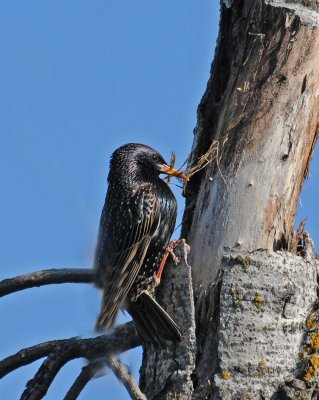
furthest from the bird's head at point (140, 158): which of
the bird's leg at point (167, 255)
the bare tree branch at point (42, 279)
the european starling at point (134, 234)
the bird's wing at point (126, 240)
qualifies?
the bare tree branch at point (42, 279)

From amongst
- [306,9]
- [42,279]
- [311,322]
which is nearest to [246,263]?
[311,322]

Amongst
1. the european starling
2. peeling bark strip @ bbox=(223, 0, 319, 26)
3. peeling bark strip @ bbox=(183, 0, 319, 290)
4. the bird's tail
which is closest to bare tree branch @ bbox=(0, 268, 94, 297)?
the european starling

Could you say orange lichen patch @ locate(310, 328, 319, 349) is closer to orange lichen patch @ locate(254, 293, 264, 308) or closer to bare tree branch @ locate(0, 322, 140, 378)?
orange lichen patch @ locate(254, 293, 264, 308)

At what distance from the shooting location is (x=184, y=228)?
5.43 metres

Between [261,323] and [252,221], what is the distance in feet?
1.68

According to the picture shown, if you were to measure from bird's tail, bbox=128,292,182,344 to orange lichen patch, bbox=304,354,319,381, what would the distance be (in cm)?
56

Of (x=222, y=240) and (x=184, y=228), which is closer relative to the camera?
(x=222, y=240)

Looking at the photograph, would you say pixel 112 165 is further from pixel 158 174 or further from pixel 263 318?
pixel 263 318

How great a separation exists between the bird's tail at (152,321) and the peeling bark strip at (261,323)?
237mm

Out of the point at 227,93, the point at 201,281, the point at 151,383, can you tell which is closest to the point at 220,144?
the point at 227,93

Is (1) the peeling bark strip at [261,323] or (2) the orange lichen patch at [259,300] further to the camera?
(2) the orange lichen patch at [259,300]

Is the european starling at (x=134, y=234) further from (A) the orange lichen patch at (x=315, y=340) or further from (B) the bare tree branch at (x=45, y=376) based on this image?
(A) the orange lichen patch at (x=315, y=340)

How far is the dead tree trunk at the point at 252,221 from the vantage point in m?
4.55

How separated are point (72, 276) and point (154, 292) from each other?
0.38 m
